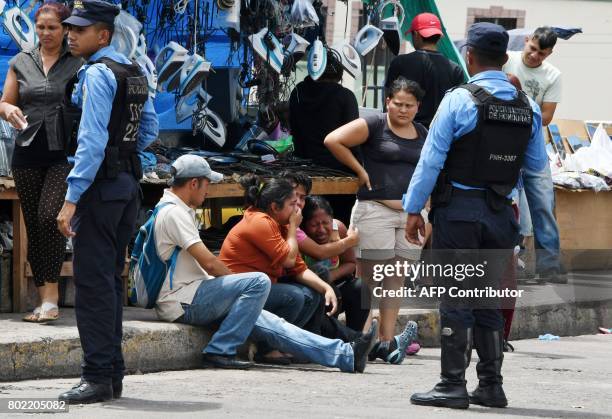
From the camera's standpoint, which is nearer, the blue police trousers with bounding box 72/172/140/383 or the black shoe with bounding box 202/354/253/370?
the blue police trousers with bounding box 72/172/140/383

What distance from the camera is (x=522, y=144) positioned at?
22.9 feet

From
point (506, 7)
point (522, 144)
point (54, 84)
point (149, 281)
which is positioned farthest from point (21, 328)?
point (506, 7)

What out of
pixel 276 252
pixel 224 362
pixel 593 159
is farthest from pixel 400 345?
pixel 593 159

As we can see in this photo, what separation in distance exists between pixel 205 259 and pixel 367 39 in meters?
4.03

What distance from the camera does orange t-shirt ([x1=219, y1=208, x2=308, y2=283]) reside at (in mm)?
8539

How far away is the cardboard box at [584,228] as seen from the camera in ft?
43.3

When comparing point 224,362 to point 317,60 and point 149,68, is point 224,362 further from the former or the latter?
point 317,60

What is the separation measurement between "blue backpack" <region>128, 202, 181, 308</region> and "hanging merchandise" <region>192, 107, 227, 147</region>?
9.58 ft

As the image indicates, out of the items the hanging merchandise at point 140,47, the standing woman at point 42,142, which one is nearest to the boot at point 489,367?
the standing woman at point 42,142

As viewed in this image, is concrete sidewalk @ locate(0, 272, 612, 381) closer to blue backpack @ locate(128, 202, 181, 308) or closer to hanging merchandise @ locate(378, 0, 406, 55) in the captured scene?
blue backpack @ locate(128, 202, 181, 308)

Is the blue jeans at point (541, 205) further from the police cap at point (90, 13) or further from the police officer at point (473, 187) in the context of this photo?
the police cap at point (90, 13)

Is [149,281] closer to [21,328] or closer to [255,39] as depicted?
[21,328]

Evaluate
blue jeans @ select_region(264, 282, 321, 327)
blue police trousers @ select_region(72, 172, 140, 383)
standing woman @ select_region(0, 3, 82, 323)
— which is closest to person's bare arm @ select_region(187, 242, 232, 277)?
blue jeans @ select_region(264, 282, 321, 327)

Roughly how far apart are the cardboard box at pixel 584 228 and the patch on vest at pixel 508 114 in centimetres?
618
